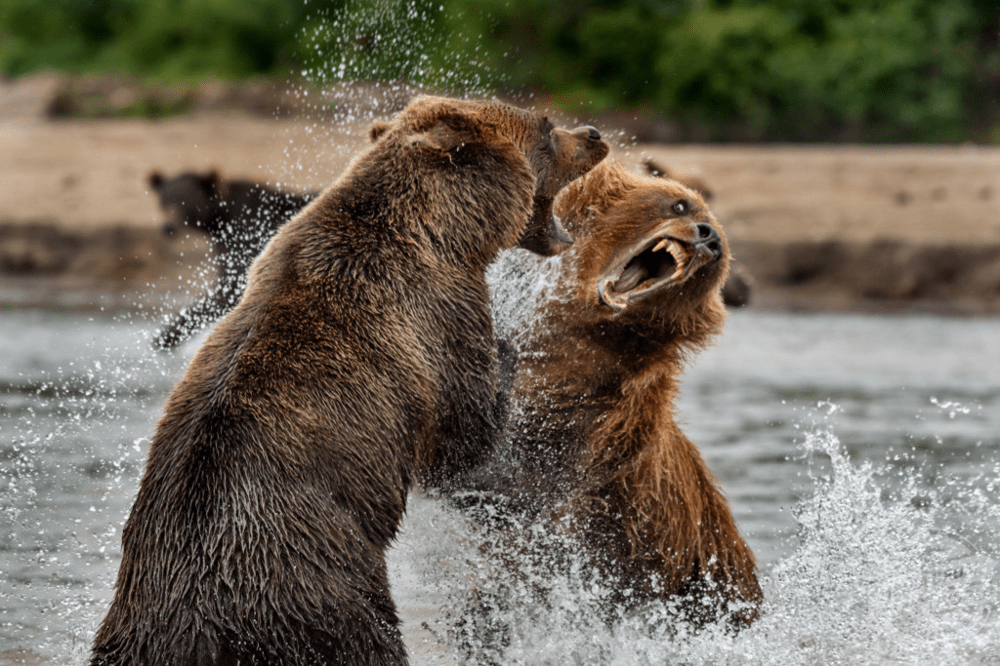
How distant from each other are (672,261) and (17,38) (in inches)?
823

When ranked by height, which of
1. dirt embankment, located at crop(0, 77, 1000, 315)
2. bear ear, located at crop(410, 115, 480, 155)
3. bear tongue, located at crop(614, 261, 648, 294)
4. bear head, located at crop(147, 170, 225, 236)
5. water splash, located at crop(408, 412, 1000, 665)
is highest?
bear ear, located at crop(410, 115, 480, 155)

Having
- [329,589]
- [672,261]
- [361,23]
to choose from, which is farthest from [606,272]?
[361,23]

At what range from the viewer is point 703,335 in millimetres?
4098

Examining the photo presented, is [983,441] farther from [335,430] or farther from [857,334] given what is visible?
[335,430]

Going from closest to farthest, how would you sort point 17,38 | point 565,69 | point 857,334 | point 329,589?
point 329,589
point 857,334
point 565,69
point 17,38

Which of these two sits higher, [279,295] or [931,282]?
[279,295]

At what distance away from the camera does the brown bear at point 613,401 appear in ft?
13.3

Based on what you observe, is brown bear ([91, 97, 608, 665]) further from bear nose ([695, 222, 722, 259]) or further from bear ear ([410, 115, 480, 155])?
bear nose ([695, 222, 722, 259])

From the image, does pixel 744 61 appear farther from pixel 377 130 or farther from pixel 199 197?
pixel 377 130

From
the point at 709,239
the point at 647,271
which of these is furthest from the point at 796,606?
the point at 709,239

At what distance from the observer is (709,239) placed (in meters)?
3.89

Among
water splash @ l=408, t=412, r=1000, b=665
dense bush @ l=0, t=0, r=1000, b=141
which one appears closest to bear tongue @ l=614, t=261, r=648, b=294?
water splash @ l=408, t=412, r=1000, b=665

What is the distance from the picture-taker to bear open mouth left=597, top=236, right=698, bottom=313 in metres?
3.90

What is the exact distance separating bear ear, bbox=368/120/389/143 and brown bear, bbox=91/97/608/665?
222mm
